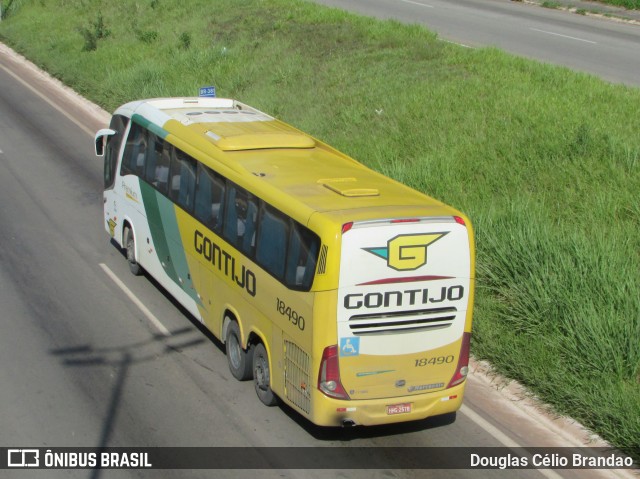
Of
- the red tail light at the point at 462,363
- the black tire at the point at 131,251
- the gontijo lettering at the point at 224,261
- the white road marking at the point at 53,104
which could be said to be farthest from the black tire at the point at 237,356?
the white road marking at the point at 53,104

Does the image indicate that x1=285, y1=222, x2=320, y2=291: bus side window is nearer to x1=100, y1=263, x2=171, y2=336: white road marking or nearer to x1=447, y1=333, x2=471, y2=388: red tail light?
x1=447, y1=333, x2=471, y2=388: red tail light

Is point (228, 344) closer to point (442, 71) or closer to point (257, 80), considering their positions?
point (442, 71)

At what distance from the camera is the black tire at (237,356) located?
12.1 metres

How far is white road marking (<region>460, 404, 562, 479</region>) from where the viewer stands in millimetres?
10539

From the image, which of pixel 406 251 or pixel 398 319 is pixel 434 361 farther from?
pixel 406 251

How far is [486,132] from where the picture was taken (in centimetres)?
1912

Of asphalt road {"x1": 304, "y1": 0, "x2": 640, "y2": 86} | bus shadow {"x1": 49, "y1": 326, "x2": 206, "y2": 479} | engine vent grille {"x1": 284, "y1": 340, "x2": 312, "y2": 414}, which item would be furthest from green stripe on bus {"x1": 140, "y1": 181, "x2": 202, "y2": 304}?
asphalt road {"x1": 304, "y1": 0, "x2": 640, "y2": 86}

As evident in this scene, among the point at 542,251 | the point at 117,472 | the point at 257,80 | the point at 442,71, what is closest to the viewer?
the point at 117,472

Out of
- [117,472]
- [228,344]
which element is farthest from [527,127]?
[117,472]

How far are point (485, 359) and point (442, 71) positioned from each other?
1168 centimetres

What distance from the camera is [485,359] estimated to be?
13078mm

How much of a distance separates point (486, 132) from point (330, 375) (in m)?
10.2

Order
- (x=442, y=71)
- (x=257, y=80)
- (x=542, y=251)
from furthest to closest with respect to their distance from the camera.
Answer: (x=257, y=80) < (x=442, y=71) < (x=542, y=251)

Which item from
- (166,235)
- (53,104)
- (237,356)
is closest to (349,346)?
(237,356)
